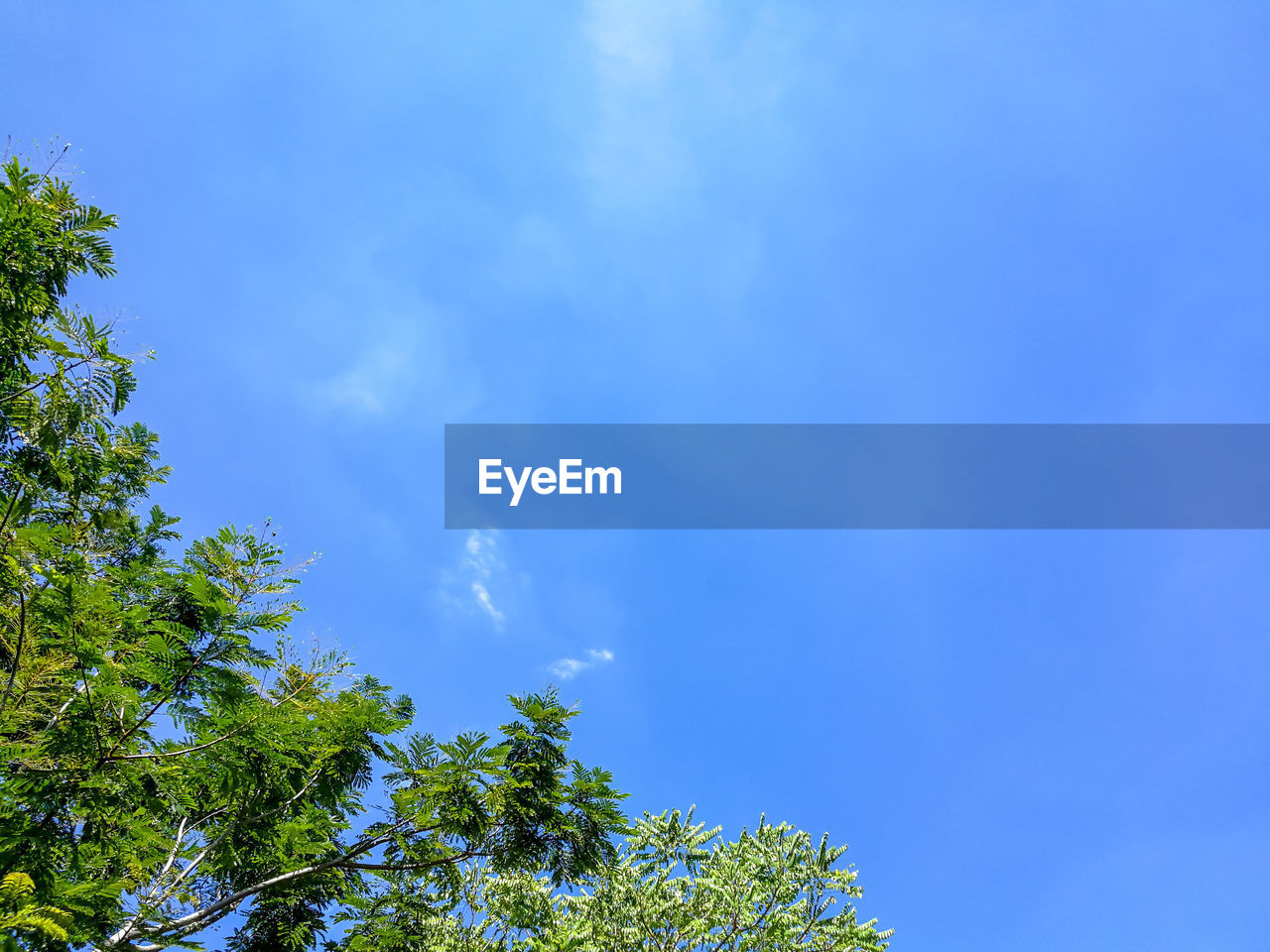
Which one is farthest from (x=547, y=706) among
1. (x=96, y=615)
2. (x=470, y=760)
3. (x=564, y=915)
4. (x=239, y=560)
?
(x=564, y=915)

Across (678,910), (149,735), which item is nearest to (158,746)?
(149,735)

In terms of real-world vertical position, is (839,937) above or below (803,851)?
below

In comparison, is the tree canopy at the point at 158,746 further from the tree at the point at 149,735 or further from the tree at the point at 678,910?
the tree at the point at 678,910

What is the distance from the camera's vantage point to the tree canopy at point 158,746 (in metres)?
6.27

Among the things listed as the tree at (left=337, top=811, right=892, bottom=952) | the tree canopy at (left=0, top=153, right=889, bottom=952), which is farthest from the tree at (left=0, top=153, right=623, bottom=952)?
the tree at (left=337, top=811, right=892, bottom=952)

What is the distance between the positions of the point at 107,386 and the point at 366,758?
5.98 m

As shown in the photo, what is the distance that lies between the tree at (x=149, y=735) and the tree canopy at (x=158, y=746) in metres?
0.03

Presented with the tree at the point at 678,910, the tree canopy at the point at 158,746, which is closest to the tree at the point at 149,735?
the tree canopy at the point at 158,746

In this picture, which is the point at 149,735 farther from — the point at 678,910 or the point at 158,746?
the point at 678,910

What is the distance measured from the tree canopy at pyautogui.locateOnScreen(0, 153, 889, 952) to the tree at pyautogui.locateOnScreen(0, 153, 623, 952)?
0.03 meters

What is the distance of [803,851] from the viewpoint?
18.5m

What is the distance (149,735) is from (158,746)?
0.52 m

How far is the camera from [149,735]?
6.81 meters

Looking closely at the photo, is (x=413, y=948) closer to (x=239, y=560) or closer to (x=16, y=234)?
(x=239, y=560)
